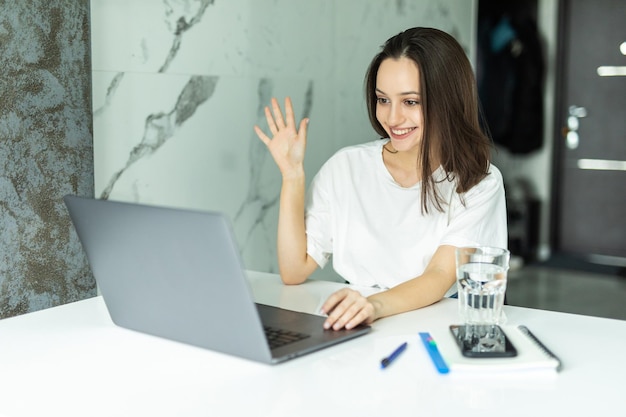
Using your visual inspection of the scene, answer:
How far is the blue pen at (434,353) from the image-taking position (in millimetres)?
1013

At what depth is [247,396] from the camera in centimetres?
93

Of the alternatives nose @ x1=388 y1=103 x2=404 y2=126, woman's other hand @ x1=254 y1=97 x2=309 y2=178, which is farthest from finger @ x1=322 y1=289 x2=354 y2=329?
nose @ x1=388 y1=103 x2=404 y2=126

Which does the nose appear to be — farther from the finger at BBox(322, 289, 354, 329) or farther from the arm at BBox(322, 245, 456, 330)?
the finger at BBox(322, 289, 354, 329)

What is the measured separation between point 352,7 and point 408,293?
1.72m

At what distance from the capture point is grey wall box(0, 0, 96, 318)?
1552mm

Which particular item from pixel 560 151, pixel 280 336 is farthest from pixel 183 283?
pixel 560 151

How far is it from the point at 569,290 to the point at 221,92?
274cm

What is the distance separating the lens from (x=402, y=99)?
1759 millimetres

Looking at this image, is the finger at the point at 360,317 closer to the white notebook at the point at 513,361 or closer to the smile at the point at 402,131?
the white notebook at the point at 513,361

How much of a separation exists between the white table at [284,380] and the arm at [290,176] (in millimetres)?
480

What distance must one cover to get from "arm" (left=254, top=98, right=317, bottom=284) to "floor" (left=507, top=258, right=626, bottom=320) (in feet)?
7.92

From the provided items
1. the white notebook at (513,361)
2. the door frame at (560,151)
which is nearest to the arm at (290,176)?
the white notebook at (513,361)

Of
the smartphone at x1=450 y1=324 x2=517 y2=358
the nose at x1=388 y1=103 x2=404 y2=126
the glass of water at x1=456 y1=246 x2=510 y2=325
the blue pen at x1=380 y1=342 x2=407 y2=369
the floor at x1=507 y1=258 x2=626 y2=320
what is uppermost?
the nose at x1=388 y1=103 x2=404 y2=126

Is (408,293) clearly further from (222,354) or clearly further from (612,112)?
(612,112)
